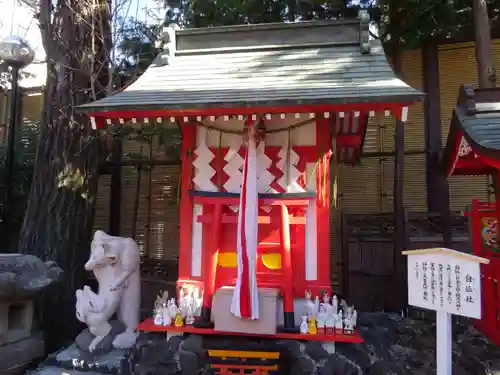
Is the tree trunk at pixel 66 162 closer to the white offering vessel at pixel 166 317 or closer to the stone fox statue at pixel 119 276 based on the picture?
the stone fox statue at pixel 119 276

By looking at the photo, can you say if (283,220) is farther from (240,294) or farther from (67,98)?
(67,98)

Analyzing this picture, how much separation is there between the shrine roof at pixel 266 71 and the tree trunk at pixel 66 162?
217cm

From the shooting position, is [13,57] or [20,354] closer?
[20,354]

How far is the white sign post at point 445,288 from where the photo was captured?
12.0 feet

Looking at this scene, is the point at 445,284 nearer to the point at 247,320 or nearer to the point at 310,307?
the point at 310,307

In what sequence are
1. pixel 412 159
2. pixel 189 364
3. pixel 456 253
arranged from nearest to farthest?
pixel 456 253, pixel 189 364, pixel 412 159

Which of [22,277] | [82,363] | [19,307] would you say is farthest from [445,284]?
[19,307]

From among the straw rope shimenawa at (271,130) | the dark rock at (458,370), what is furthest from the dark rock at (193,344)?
the dark rock at (458,370)

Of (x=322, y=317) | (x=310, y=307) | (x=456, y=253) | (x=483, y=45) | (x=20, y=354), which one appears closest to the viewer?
(x=456, y=253)

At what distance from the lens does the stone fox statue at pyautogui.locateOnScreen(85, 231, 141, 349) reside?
595cm

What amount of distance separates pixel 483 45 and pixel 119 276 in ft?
23.8

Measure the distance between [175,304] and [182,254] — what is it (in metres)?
0.66

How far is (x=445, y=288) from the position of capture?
3.83 m

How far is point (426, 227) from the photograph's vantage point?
29.5 feet
